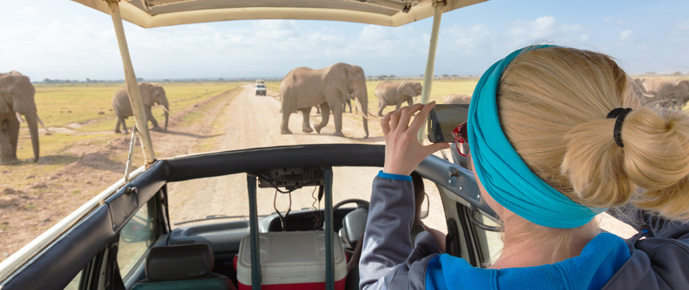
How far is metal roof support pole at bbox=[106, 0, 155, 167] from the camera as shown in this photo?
6.84 ft

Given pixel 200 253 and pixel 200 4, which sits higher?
pixel 200 4

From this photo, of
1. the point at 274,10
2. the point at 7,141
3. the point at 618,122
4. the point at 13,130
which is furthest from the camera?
the point at 13,130

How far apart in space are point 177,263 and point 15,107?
1475 cm

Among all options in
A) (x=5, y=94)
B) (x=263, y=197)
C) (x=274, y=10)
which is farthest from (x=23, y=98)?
(x=274, y=10)

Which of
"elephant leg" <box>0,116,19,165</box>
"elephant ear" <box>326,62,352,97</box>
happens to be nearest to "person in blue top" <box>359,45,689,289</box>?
"elephant ear" <box>326,62,352,97</box>

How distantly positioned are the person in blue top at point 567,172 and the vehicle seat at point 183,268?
4.16 feet

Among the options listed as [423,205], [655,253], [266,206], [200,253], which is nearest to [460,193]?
[423,205]

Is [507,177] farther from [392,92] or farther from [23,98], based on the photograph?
[23,98]

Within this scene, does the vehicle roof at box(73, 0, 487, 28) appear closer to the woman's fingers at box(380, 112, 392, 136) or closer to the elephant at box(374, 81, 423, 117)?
the woman's fingers at box(380, 112, 392, 136)

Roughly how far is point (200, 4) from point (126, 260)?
1393 mm

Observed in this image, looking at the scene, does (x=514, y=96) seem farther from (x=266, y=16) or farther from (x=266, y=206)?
(x=266, y=206)

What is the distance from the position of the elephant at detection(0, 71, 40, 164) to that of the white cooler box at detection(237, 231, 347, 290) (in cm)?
1407

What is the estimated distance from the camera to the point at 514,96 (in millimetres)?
689

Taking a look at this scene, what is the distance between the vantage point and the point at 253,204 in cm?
230
